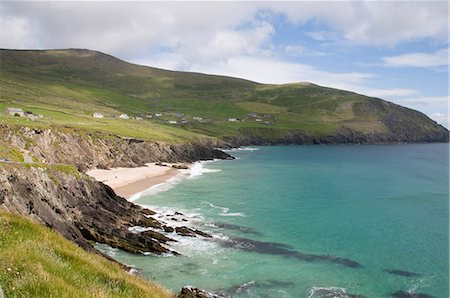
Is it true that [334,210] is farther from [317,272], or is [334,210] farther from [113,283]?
[113,283]

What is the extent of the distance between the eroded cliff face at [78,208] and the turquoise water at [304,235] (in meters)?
3.56

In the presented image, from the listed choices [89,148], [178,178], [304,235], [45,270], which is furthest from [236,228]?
[89,148]

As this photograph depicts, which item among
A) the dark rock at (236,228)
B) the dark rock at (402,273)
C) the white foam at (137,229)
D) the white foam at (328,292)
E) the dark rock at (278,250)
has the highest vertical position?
the white foam at (137,229)

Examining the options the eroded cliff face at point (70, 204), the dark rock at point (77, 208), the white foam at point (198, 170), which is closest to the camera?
the dark rock at point (77, 208)

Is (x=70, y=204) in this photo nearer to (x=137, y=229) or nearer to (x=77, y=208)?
(x=77, y=208)

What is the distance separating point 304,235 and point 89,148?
224 feet

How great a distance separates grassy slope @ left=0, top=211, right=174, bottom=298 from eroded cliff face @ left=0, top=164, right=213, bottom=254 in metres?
21.4

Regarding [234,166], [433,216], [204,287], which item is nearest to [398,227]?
[433,216]

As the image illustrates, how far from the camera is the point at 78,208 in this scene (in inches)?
1918

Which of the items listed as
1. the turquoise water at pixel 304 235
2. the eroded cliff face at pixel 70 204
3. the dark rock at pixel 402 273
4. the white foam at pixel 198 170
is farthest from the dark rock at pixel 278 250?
the white foam at pixel 198 170

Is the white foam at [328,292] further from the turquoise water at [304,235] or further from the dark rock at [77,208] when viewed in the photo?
the dark rock at [77,208]

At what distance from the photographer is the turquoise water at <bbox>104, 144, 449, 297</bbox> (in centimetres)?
3847

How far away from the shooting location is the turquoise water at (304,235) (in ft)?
126

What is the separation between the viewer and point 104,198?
5709cm
